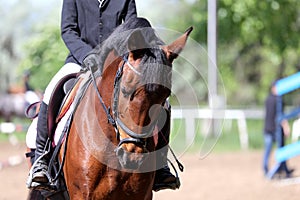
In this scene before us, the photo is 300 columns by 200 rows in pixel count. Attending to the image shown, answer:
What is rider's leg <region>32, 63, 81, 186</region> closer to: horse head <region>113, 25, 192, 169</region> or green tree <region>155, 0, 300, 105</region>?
horse head <region>113, 25, 192, 169</region>

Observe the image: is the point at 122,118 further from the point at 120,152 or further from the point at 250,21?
the point at 250,21

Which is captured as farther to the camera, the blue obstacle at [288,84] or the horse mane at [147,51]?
the blue obstacle at [288,84]

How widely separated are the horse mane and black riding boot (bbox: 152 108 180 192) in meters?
0.57

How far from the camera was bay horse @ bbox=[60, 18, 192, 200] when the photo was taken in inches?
206

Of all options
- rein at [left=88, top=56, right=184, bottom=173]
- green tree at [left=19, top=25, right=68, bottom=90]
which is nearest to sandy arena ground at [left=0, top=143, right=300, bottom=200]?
rein at [left=88, top=56, right=184, bottom=173]

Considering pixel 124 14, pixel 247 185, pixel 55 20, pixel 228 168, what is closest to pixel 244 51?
pixel 55 20

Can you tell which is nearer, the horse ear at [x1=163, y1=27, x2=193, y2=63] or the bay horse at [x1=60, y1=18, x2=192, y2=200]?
the bay horse at [x1=60, y1=18, x2=192, y2=200]

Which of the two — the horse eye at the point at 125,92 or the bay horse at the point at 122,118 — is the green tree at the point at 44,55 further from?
the horse eye at the point at 125,92

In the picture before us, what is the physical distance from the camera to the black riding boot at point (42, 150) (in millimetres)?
6621

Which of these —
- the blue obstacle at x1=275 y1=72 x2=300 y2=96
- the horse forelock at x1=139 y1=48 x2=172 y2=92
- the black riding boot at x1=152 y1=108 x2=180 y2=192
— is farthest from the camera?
the blue obstacle at x1=275 y1=72 x2=300 y2=96

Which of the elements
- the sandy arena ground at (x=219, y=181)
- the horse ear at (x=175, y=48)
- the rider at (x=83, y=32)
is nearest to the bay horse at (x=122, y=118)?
the horse ear at (x=175, y=48)

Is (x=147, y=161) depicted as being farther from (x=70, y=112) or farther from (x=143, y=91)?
(x=70, y=112)

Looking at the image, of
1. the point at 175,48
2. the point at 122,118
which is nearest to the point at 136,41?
the point at 175,48

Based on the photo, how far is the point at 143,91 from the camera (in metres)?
5.18
